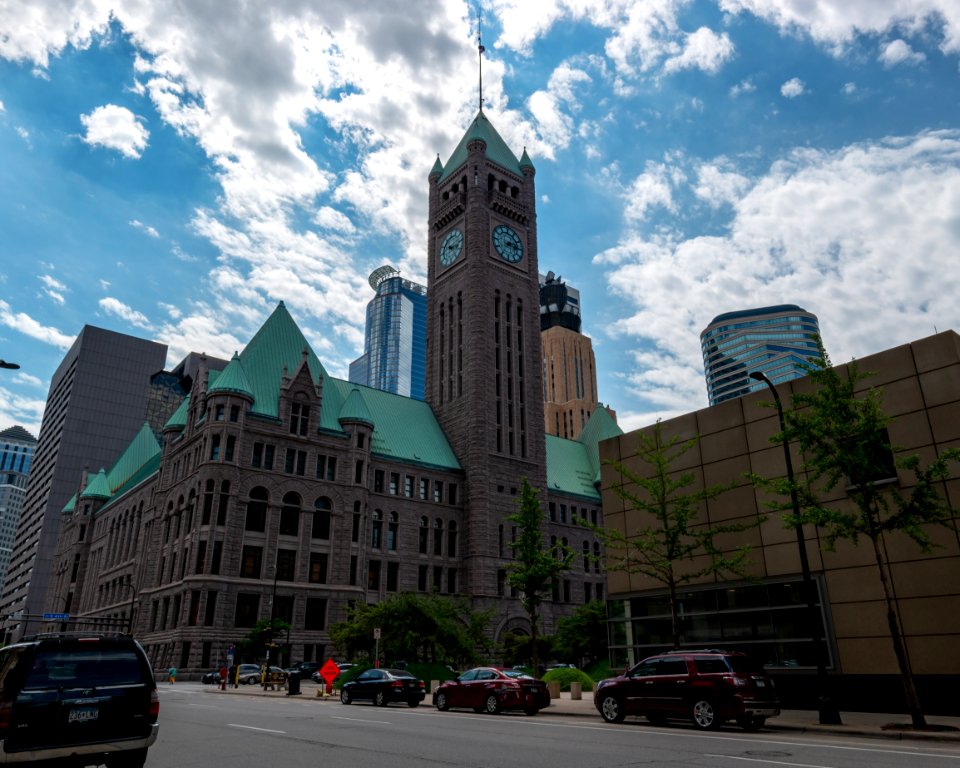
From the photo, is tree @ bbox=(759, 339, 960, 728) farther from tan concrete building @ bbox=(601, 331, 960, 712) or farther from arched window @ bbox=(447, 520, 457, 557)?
arched window @ bbox=(447, 520, 457, 557)

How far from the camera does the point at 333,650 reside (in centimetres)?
6234

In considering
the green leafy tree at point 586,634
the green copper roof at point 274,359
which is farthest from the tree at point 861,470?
the green copper roof at point 274,359

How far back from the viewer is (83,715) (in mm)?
9938

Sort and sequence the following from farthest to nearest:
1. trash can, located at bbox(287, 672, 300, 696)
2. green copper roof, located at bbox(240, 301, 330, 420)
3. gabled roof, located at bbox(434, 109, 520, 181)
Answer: gabled roof, located at bbox(434, 109, 520, 181), green copper roof, located at bbox(240, 301, 330, 420), trash can, located at bbox(287, 672, 300, 696)

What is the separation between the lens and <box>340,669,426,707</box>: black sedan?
27922 mm

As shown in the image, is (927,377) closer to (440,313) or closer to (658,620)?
(658,620)

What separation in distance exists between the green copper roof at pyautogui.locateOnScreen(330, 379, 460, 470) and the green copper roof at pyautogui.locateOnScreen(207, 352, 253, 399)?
8656 mm

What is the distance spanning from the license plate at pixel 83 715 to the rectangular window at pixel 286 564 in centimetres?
5426

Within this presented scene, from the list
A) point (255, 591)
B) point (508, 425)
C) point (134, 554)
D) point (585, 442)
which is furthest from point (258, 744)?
point (585, 442)

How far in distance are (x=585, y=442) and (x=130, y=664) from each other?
A: 303 ft

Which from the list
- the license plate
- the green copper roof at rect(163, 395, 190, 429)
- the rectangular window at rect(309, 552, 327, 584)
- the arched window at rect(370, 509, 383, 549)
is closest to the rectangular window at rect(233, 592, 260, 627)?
the rectangular window at rect(309, 552, 327, 584)

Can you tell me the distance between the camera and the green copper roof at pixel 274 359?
66713 mm

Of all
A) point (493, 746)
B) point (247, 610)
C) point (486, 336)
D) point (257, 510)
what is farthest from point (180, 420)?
point (493, 746)

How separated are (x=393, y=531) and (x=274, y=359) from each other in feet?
66.1
